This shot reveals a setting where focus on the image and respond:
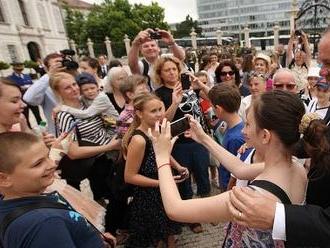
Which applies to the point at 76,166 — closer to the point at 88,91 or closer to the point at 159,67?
the point at 88,91

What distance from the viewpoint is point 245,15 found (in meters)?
103

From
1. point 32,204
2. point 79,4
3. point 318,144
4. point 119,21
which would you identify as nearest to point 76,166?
point 32,204

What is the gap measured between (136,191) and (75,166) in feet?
2.32

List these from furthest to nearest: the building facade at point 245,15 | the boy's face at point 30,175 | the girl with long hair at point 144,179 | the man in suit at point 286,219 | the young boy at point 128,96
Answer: the building facade at point 245,15
the young boy at point 128,96
the girl with long hair at point 144,179
the boy's face at point 30,175
the man in suit at point 286,219

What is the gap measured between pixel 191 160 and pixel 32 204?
8.16ft

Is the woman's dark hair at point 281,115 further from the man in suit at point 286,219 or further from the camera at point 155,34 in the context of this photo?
the camera at point 155,34

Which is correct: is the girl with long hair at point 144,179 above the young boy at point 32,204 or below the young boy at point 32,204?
below

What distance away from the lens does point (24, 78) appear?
30.3 feet

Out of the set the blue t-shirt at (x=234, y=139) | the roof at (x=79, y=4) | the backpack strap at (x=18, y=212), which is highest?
the roof at (x=79, y=4)

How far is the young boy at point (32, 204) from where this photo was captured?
1.22 metres

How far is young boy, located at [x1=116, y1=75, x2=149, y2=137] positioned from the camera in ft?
10.4

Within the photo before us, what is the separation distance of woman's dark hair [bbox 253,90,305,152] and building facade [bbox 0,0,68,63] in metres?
31.2

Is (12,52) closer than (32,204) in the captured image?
No

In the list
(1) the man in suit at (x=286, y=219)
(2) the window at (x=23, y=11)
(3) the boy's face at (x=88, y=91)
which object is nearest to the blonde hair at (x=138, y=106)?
(3) the boy's face at (x=88, y=91)
